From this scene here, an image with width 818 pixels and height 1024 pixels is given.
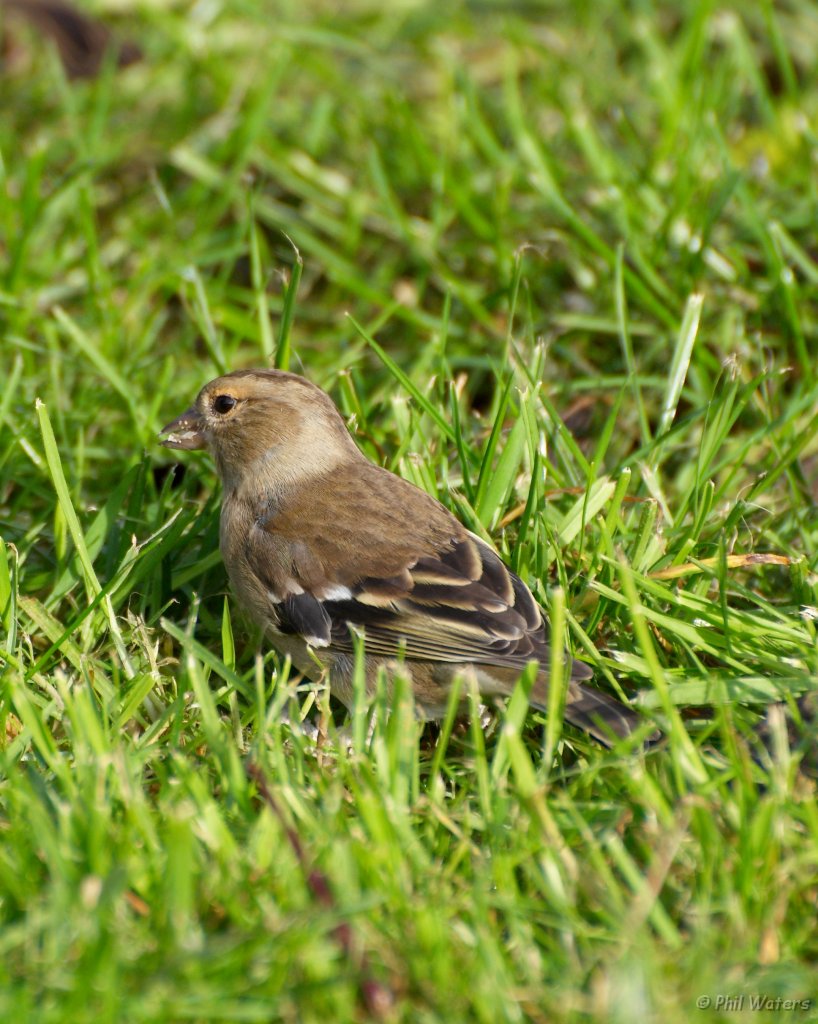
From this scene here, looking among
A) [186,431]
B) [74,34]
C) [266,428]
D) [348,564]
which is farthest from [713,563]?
[74,34]

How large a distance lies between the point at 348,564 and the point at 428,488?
51 centimetres

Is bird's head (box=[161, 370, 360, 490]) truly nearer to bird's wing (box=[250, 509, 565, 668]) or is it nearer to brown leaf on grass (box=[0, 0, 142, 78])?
bird's wing (box=[250, 509, 565, 668])

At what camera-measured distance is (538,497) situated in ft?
13.1

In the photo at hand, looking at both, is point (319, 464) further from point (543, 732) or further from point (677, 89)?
point (677, 89)

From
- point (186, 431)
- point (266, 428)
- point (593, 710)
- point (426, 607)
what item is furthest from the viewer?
point (186, 431)

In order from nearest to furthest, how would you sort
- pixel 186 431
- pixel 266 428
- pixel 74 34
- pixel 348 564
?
pixel 348 564, pixel 266 428, pixel 186 431, pixel 74 34

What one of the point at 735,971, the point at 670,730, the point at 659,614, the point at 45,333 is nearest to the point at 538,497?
the point at 659,614

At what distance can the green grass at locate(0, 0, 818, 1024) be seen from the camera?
103 inches

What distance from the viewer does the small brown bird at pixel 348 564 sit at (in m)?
3.56

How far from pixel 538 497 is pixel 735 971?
5.65 ft

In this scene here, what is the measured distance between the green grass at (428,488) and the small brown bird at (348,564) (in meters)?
0.15

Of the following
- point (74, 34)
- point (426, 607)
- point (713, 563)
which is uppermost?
point (74, 34)

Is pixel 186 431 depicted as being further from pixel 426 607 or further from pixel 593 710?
pixel 593 710

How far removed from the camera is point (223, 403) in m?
4.26
